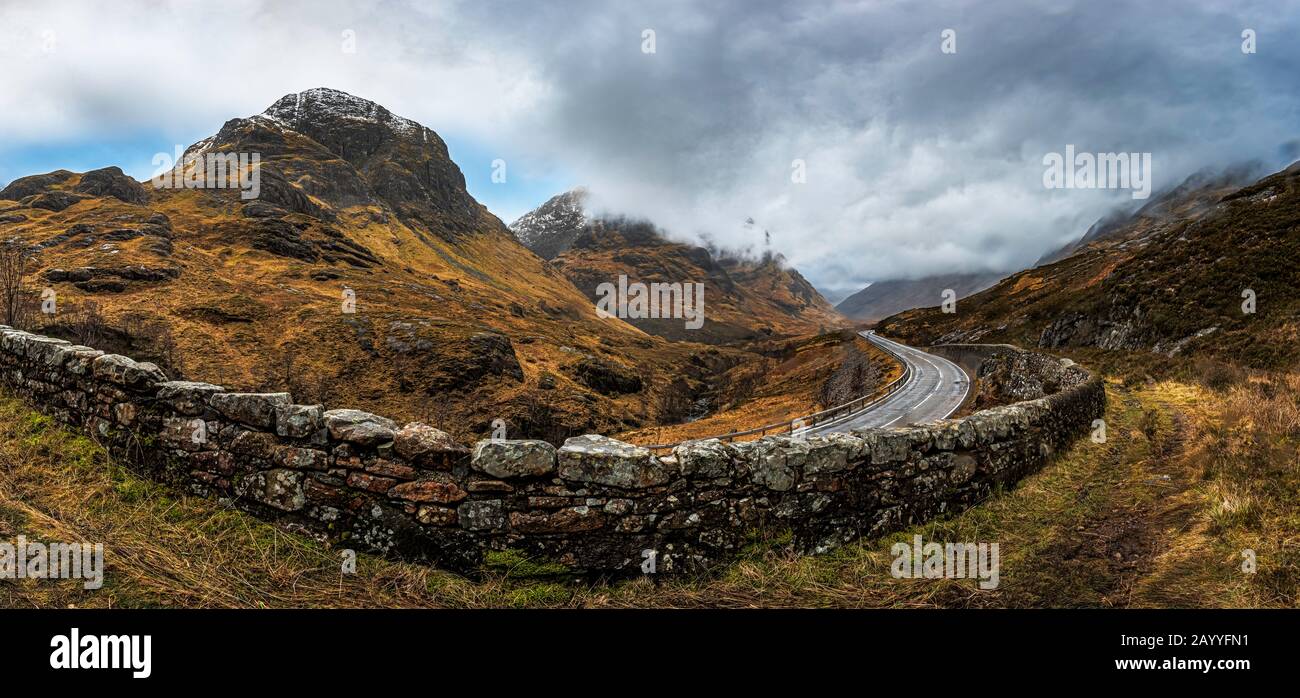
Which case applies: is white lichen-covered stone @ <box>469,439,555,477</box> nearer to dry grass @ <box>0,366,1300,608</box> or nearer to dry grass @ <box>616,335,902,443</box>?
dry grass @ <box>0,366,1300,608</box>

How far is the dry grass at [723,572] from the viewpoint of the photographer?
4426 millimetres

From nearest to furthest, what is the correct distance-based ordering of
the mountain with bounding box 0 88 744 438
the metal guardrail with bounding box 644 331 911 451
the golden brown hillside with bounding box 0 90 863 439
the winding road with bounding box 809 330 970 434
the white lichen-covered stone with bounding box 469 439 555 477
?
the white lichen-covered stone with bounding box 469 439 555 477
the winding road with bounding box 809 330 970 434
the metal guardrail with bounding box 644 331 911 451
the golden brown hillside with bounding box 0 90 863 439
the mountain with bounding box 0 88 744 438

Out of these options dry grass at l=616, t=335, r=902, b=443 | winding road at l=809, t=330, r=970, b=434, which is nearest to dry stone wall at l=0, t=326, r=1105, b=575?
winding road at l=809, t=330, r=970, b=434

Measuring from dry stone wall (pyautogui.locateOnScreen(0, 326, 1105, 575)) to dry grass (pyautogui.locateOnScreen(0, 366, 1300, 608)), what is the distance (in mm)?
230

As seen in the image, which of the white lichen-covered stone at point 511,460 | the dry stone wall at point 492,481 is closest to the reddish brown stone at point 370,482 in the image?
the dry stone wall at point 492,481

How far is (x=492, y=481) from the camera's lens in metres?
5.00

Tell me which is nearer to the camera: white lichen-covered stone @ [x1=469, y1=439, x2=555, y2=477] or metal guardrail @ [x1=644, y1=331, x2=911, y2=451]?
white lichen-covered stone @ [x1=469, y1=439, x2=555, y2=477]

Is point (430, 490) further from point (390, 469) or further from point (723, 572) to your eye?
point (723, 572)

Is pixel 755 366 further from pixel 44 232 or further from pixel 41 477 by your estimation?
pixel 44 232

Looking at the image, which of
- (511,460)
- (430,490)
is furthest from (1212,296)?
(430,490)

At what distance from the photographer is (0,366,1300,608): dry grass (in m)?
4.43

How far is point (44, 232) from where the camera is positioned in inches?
2756
